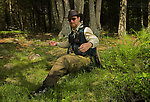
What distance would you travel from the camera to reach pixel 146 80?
9.06 feet

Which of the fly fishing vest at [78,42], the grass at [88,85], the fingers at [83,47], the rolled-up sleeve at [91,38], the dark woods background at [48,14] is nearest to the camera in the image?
the grass at [88,85]

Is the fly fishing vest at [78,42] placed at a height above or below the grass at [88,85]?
above

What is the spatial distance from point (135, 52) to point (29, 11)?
68.7ft

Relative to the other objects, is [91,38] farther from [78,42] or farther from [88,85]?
[88,85]

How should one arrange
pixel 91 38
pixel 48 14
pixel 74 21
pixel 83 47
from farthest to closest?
1. pixel 48 14
2. pixel 74 21
3. pixel 91 38
4. pixel 83 47

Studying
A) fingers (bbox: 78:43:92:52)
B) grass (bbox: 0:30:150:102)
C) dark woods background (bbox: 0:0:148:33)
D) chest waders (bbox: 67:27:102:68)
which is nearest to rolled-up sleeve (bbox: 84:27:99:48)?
chest waders (bbox: 67:27:102:68)

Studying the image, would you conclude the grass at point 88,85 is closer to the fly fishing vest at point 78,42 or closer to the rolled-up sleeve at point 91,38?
the fly fishing vest at point 78,42

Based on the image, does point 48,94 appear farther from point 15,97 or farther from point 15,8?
point 15,8

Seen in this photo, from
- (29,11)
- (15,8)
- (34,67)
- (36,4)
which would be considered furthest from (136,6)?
(34,67)

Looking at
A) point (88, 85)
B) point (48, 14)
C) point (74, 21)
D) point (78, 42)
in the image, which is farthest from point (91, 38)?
point (48, 14)

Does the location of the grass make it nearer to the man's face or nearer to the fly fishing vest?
the fly fishing vest

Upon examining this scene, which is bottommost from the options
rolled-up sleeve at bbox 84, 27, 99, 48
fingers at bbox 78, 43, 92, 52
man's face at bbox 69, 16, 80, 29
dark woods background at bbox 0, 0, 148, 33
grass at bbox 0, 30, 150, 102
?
grass at bbox 0, 30, 150, 102

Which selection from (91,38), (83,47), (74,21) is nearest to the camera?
(83,47)

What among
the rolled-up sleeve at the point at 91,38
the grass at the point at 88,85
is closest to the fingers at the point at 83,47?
the rolled-up sleeve at the point at 91,38
